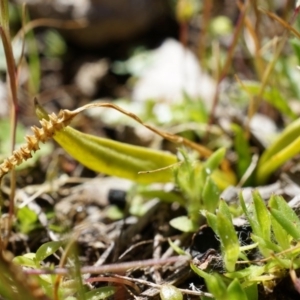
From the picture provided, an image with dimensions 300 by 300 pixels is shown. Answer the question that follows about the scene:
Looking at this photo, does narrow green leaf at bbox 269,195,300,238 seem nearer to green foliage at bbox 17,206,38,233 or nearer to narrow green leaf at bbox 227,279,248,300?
narrow green leaf at bbox 227,279,248,300

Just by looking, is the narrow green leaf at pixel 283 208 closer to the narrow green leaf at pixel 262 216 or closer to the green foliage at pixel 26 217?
the narrow green leaf at pixel 262 216

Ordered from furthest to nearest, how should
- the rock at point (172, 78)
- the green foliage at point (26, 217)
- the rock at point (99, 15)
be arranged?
the rock at point (99, 15)
the rock at point (172, 78)
the green foliage at point (26, 217)

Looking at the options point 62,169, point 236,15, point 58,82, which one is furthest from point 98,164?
point 236,15

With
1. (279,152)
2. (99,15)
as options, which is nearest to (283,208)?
(279,152)

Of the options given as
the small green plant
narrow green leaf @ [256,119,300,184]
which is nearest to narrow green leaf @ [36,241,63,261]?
the small green plant

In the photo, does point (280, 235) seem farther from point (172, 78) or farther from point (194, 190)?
point (172, 78)

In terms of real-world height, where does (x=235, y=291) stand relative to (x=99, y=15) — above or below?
below

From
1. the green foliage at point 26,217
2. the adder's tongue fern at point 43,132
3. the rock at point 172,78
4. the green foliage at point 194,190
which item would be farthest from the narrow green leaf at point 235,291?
the rock at point 172,78
